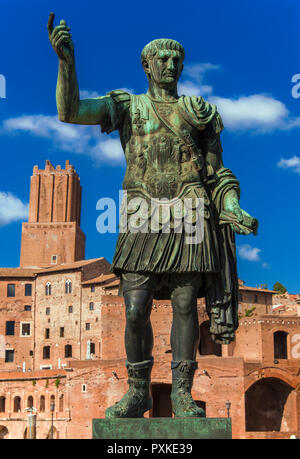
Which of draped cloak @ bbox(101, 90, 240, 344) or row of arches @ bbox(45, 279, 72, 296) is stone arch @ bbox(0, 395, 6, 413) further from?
draped cloak @ bbox(101, 90, 240, 344)

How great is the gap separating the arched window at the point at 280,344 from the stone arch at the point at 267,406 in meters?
4.02

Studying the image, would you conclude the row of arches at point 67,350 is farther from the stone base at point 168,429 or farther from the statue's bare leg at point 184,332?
the stone base at point 168,429

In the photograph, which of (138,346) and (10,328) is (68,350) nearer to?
(10,328)

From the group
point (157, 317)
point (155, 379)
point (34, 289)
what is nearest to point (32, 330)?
point (34, 289)

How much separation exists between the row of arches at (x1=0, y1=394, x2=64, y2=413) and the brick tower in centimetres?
2589

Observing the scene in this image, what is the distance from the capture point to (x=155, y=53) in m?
5.61

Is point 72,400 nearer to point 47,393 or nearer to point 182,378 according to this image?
point 47,393

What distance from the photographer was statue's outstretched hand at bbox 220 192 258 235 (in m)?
5.24

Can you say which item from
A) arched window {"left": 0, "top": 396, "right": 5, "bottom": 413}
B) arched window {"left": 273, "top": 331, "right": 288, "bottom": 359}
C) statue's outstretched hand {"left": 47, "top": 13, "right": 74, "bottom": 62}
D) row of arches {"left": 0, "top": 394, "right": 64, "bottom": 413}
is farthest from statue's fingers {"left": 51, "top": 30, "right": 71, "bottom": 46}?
arched window {"left": 0, "top": 396, "right": 5, "bottom": 413}

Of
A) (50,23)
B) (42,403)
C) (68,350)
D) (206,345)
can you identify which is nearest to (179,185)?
(50,23)

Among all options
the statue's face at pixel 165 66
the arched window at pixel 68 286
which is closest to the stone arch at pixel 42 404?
the arched window at pixel 68 286

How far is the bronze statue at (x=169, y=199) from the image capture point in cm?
520

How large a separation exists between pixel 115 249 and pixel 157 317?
44407 millimetres

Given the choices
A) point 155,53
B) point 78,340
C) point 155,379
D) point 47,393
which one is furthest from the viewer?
point 78,340
